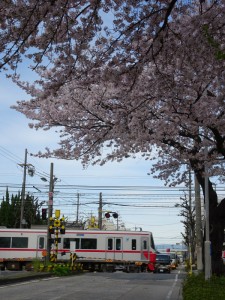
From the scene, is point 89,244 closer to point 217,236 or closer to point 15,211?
point 217,236

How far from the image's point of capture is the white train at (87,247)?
121ft

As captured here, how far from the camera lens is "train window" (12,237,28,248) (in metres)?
37.0

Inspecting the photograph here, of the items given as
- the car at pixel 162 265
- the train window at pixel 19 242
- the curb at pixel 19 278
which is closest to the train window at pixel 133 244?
the car at pixel 162 265

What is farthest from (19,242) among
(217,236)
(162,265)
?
(217,236)

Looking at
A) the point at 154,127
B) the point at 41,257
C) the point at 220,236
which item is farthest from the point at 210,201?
the point at 41,257

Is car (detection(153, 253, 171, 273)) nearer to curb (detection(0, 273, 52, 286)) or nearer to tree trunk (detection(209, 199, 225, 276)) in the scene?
curb (detection(0, 273, 52, 286))

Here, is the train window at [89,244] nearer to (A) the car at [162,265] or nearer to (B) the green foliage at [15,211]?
(A) the car at [162,265]

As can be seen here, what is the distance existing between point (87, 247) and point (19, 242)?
5.66 m

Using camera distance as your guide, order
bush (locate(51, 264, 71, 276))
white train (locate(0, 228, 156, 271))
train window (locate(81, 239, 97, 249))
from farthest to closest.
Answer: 1. train window (locate(81, 239, 97, 249))
2. white train (locate(0, 228, 156, 271))
3. bush (locate(51, 264, 71, 276))

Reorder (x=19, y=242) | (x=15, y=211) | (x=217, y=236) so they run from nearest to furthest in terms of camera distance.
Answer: (x=217, y=236), (x=19, y=242), (x=15, y=211)

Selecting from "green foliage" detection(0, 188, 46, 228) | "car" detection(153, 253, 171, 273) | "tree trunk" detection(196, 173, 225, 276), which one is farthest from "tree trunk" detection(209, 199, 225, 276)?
"green foliage" detection(0, 188, 46, 228)

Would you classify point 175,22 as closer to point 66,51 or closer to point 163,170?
point 66,51

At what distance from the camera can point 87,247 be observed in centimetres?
3725

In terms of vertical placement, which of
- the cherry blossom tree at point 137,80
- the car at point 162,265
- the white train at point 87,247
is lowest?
the car at point 162,265
